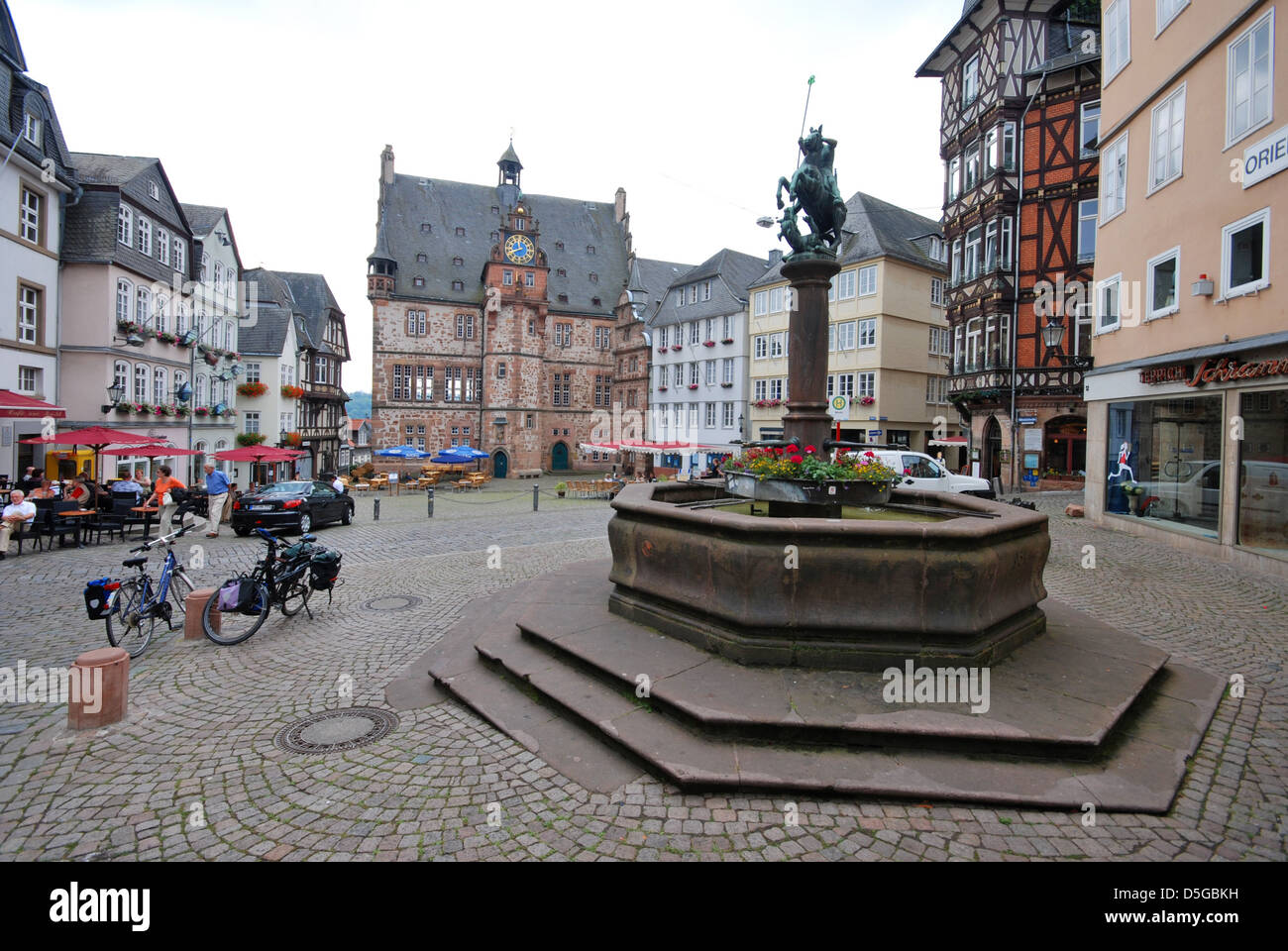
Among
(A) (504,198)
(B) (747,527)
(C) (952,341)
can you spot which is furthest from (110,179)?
(A) (504,198)

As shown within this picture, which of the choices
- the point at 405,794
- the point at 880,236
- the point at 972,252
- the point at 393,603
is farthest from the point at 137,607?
the point at 880,236

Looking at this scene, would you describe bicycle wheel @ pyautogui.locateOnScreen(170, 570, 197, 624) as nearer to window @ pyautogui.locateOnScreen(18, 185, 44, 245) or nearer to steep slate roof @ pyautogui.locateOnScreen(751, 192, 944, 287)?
window @ pyautogui.locateOnScreen(18, 185, 44, 245)

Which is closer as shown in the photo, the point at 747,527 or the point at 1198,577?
the point at 747,527

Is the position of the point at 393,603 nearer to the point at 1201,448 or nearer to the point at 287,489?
the point at 287,489

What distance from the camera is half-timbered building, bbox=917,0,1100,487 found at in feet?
87.1

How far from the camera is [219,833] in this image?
3.88 m

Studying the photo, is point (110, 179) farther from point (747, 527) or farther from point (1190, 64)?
point (1190, 64)

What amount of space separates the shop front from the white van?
304 cm

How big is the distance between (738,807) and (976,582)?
2.81m

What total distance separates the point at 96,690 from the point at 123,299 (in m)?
24.9

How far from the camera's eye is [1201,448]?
13.4 meters

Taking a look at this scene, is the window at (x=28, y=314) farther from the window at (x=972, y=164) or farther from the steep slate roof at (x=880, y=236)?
the window at (x=972, y=164)

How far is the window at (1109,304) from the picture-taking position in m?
16.7

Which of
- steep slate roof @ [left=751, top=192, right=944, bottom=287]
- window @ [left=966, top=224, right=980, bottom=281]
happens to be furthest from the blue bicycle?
steep slate roof @ [left=751, top=192, right=944, bottom=287]
